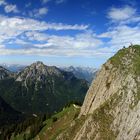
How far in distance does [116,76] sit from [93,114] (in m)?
18.8

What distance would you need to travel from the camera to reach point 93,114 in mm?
118188

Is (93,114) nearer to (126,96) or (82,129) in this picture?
(82,129)

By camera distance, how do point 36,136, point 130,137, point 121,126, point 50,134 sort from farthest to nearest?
point 36,136
point 50,134
point 121,126
point 130,137

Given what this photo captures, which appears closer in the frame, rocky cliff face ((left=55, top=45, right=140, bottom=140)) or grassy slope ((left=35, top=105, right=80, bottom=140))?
rocky cliff face ((left=55, top=45, right=140, bottom=140))

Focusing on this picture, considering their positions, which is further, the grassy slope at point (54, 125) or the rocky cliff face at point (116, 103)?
the grassy slope at point (54, 125)

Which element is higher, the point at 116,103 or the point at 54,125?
the point at 116,103

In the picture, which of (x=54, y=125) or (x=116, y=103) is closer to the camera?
(x=116, y=103)

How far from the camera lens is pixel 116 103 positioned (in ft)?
373

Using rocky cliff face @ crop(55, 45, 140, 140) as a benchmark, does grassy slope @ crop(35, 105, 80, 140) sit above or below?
below

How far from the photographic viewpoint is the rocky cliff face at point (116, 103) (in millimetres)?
105625

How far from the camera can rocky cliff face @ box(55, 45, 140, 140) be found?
106 m

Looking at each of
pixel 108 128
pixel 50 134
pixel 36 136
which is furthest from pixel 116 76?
pixel 36 136

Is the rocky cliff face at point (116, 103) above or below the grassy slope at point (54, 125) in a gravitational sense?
above

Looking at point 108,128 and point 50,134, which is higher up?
point 108,128
